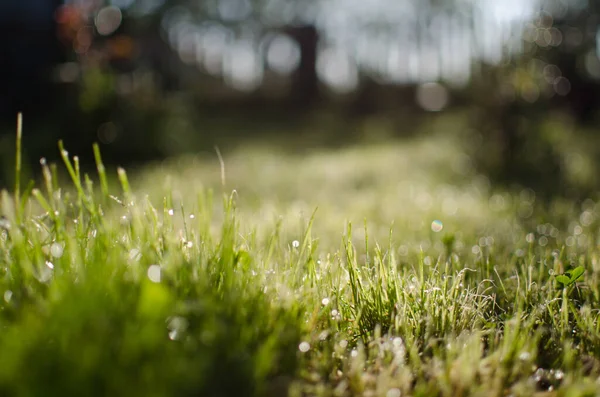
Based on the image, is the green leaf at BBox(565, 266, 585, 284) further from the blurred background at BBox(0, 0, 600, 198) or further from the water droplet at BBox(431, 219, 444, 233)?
the blurred background at BBox(0, 0, 600, 198)

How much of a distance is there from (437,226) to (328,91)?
479 inches

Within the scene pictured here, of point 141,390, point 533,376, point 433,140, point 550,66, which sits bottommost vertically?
point 433,140

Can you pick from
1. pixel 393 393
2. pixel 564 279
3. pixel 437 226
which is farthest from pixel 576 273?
pixel 437 226

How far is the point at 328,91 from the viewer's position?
1480cm

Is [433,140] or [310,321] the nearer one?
[310,321]

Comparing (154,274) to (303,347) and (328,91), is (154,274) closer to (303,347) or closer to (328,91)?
(303,347)

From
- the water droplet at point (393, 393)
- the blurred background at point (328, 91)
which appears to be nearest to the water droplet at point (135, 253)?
the water droplet at point (393, 393)

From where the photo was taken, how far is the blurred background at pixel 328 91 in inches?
220

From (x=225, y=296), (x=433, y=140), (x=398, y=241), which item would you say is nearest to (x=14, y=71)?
(x=433, y=140)

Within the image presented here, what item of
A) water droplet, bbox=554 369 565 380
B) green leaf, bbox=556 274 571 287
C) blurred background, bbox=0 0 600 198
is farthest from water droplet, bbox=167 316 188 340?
blurred background, bbox=0 0 600 198

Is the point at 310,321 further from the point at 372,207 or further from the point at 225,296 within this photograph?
the point at 372,207

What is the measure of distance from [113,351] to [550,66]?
627 cm

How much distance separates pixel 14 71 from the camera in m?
9.61

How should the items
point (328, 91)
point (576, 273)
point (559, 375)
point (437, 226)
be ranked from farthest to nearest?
point (328, 91) < point (437, 226) < point (576, 273) < point (559, 375)
